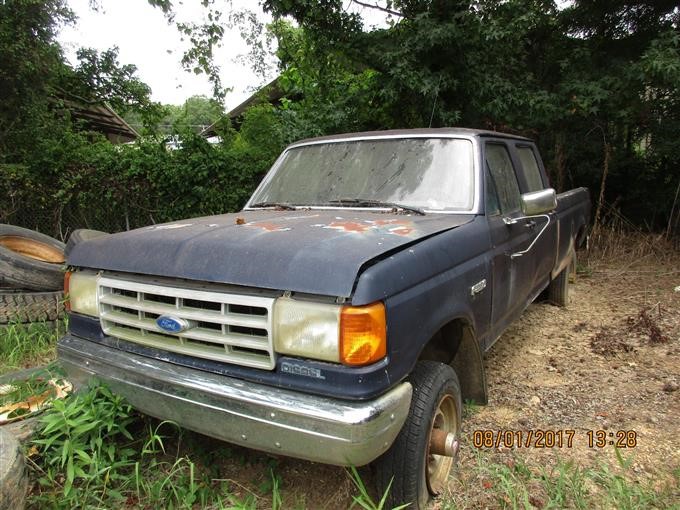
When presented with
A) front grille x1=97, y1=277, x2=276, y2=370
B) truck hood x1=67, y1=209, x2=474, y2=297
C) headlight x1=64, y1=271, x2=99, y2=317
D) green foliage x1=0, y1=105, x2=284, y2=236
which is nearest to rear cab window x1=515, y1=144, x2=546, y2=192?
truck hood x1=67, y1=209, x2=474, y2=297

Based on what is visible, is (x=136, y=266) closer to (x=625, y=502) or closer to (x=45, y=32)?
(x=625, y=502)

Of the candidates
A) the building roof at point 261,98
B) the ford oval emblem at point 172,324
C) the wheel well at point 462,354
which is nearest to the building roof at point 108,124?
the building roof at point 261,98

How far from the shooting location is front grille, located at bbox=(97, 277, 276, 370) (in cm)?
188

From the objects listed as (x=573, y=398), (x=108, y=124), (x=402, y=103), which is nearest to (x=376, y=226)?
(x=573, y=398)

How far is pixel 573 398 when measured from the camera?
128 inches

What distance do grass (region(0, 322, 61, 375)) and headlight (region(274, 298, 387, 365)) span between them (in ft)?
9.61

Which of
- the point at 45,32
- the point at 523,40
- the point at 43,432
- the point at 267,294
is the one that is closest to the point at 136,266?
the point at 267,294

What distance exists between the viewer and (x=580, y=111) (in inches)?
260

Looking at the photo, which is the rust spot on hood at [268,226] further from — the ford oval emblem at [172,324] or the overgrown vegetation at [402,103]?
the overgrown vegetation at [402,103]

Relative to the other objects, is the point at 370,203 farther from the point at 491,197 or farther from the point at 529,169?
the point at 529,169

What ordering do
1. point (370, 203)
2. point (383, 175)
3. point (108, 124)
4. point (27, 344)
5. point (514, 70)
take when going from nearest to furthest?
point (370, 203)
point (383, 175)
point (27, 344)
point (514, 70)
point (108, 124)

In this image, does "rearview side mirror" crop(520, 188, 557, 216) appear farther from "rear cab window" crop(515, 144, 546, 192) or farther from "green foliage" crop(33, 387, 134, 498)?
"green foliage" crop(33, 387, 134, 498)

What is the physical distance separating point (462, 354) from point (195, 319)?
145 cm

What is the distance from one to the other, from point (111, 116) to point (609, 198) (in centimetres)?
1499
